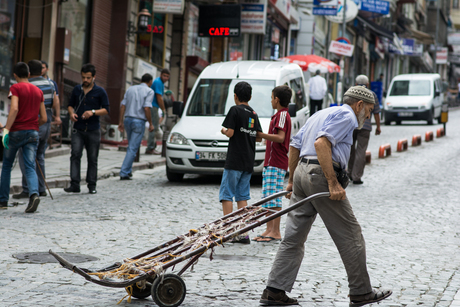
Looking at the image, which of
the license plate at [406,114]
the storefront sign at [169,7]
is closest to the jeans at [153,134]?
the storefront sign at [169,7]

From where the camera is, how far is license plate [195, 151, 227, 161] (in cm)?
1188

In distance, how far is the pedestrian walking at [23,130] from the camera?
889 centimetres

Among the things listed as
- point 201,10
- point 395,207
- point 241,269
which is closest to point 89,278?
point 241,269

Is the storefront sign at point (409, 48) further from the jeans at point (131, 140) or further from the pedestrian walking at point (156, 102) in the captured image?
the jeans at point (131, 140)

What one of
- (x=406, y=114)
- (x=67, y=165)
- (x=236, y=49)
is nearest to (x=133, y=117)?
(x=67, y=165)

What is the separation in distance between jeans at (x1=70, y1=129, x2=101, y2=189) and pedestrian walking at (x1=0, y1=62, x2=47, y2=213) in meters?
1.61

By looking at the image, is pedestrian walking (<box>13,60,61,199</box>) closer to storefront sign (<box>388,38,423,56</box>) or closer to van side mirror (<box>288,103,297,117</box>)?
van side mirror (<box>288,103,297,117</box>)

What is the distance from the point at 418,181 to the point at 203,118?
4.24 metres

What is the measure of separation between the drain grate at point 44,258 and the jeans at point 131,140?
6.37 m

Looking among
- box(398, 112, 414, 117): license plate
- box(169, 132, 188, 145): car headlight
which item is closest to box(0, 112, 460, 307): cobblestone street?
box(169, 132, 188, 145): car headlight

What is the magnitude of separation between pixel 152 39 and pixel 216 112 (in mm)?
10531

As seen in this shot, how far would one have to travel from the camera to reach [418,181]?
44.1 feet

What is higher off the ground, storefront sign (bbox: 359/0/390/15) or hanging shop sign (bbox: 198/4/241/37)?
storefront sign (bbox: 359/0/390/15)

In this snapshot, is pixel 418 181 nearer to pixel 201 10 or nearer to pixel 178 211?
pixel 178 211
